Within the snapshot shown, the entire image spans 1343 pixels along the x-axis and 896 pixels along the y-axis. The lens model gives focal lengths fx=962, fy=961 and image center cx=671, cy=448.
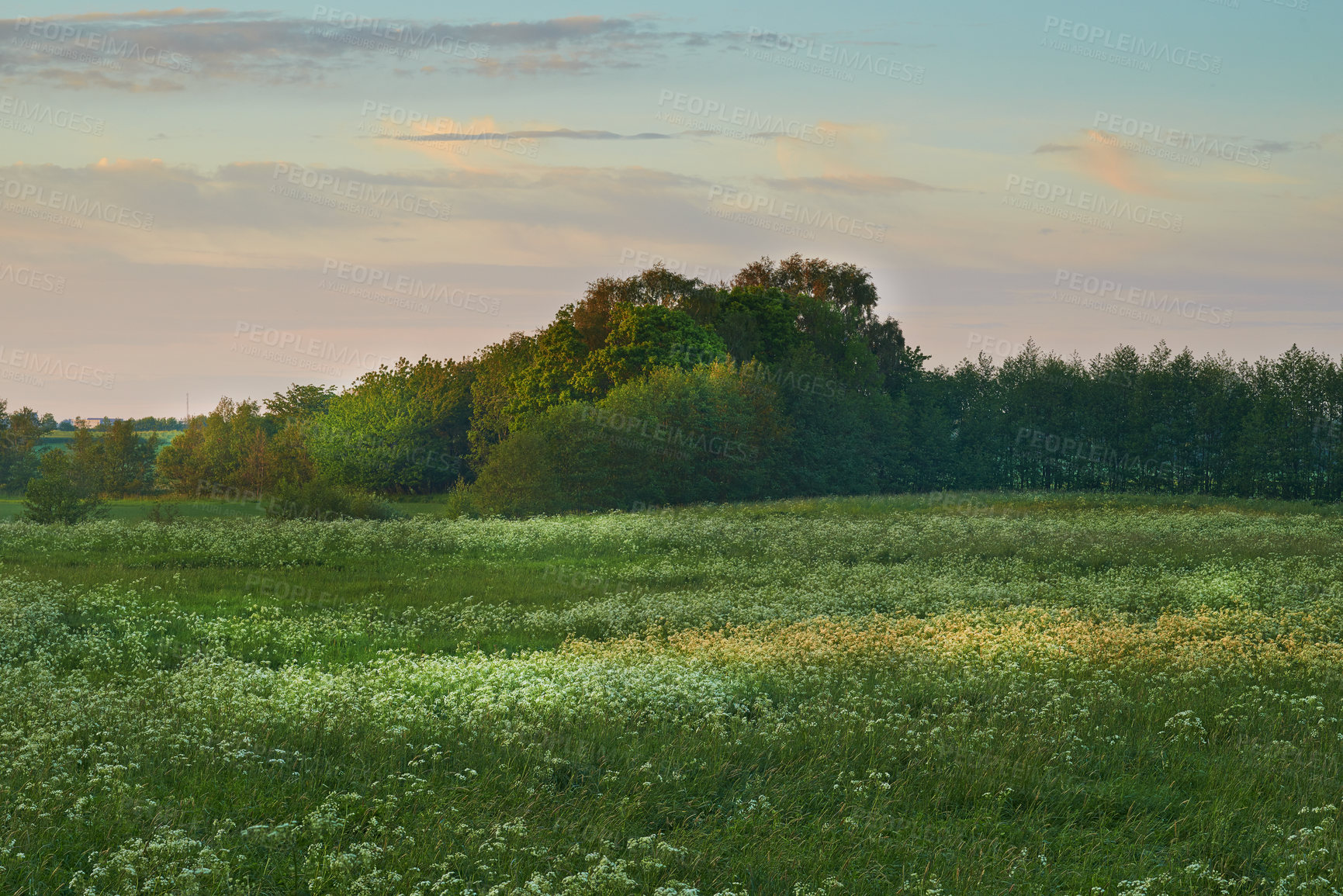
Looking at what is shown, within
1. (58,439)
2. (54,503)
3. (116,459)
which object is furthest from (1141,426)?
(58,439)

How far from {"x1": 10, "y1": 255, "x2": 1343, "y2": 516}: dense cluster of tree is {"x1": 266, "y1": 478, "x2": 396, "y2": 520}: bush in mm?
9207

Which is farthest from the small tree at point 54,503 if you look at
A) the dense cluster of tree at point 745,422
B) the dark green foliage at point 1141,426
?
the dark green foliage at point 1141,426

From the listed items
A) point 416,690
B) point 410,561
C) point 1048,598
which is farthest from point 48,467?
point 1048,598

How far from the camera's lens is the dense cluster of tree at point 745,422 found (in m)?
55.8

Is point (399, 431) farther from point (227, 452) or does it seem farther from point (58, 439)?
point (58, 439)

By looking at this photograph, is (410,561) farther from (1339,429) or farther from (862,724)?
(1339,429)

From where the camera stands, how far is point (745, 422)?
195 ft

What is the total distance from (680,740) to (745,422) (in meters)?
50.9

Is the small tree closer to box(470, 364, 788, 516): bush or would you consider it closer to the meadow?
the meadow

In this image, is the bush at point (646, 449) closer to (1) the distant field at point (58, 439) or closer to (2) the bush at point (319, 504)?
(2) the bush at point (319, 504)

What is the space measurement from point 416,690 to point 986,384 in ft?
282

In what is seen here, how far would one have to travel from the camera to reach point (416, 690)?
1104 cm

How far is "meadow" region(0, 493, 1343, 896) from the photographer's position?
6.33m

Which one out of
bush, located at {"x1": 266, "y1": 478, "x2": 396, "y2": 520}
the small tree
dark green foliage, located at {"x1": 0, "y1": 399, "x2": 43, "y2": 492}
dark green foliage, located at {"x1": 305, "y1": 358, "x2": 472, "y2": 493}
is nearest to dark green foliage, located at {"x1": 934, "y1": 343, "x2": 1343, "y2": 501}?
dark green foliage, located at {"x1": 305, "y1": 358, "x2": 472, "y2": 493}
